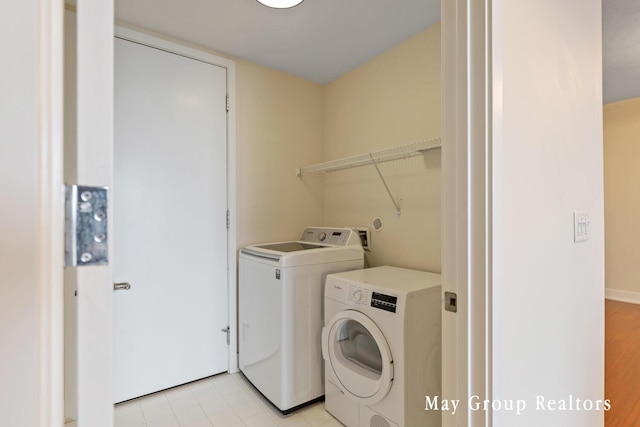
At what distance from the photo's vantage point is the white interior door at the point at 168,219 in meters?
1.91

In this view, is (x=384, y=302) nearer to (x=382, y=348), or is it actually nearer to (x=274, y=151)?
(x=382, y=348)

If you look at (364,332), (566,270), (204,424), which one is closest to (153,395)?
(204,424)

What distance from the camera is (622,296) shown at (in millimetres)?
3967

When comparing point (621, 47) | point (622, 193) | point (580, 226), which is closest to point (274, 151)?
point (580, 226)

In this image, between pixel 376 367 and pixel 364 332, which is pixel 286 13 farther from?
pixel 376 367

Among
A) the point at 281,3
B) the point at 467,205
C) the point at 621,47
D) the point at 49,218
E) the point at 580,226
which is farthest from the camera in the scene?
the point at 621,47

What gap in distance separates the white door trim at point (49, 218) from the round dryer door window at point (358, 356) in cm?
135

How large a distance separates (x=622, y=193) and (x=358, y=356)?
428 centimetres

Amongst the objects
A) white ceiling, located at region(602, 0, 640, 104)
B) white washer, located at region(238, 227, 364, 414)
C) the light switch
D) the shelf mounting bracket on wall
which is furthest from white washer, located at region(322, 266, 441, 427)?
white ceiling, located at region(602, 0, 640, 104)

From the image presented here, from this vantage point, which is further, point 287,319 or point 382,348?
point 287,319

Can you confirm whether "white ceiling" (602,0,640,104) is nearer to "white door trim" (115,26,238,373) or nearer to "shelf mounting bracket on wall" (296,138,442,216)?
"shelf mounting bracket on wall" (296,138,442,216)

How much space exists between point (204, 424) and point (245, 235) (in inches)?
47.0

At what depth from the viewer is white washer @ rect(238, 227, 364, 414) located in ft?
5.96

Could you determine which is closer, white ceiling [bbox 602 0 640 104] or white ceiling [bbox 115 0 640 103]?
white ceiling [bbox 115 0 640 103]
